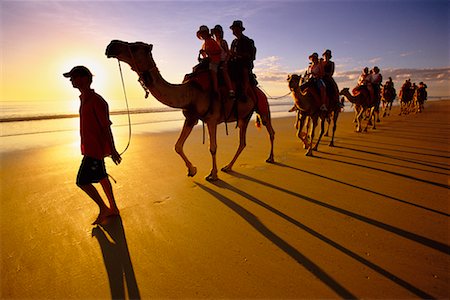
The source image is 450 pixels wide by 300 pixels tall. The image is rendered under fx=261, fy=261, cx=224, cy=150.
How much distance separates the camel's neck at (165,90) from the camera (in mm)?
4223

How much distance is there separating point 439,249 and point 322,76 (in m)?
6.78

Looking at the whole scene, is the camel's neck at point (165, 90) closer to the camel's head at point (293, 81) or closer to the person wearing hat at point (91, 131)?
the person wearing hat at point (91, 131)

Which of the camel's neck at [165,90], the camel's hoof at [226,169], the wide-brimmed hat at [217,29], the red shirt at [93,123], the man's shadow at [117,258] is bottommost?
the man's shadow at [117,258]

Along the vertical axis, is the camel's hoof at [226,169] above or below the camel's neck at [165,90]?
below

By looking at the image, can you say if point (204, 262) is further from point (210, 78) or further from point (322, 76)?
point (322, 76)

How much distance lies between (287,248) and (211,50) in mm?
3785

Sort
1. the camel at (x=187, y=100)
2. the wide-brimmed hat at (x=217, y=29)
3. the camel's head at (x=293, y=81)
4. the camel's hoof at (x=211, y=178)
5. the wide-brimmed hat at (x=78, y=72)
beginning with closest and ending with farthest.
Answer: the wide-brimmed hat at (x=78, y=72), the camel at (x=187, y=100), the camel's hoof at (x=211, y=178), the wide-brimmed hat at (x=217, y=29), the camel's head at (x=293, y=81)

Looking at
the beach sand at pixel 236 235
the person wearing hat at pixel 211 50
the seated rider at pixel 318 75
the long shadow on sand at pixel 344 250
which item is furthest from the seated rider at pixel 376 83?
the long shadow on sand at pixel 344 250

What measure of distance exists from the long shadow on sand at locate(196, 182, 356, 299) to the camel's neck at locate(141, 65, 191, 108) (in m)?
1.79

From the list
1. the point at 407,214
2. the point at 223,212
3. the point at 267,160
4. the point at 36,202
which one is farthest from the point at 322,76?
the point at 36,202

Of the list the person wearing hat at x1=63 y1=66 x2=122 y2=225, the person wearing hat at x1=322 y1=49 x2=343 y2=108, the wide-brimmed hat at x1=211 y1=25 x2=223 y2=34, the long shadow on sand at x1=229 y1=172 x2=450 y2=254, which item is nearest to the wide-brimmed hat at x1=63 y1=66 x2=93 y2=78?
the person wearing hat at x1=63 y1=66 x2=122 y2=225

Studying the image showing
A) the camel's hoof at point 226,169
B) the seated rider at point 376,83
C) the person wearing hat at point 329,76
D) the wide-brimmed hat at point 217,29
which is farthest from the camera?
the seated rider at point 376,83

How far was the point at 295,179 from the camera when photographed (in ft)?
16.4

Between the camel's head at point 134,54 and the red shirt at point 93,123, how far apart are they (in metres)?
0.87
